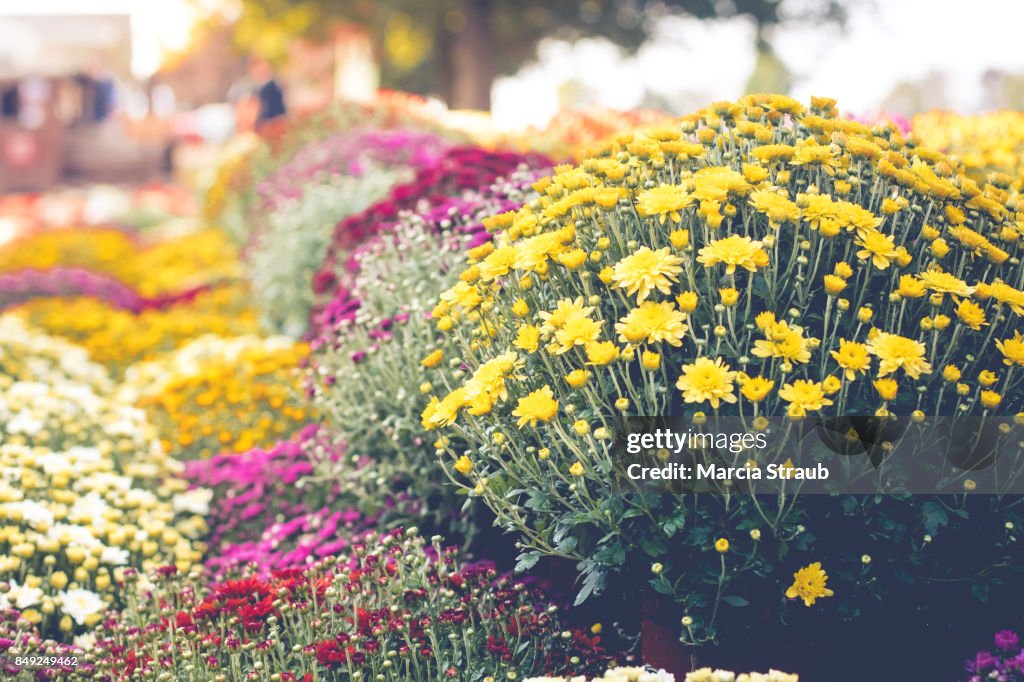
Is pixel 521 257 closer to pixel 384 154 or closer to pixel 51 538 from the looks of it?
pixel 51 538

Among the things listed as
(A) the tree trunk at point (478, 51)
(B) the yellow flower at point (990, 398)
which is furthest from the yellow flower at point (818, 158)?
(A) the tree trunk at point (478, 51)

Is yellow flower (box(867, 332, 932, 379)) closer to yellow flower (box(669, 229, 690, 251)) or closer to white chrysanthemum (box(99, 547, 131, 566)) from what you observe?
yellow flower (box(669, 229, 690, 251))

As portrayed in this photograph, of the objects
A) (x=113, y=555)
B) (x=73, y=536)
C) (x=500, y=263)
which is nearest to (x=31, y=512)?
(x=73, y=536)

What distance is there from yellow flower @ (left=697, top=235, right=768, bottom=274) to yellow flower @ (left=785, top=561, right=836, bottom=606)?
2.22 ft

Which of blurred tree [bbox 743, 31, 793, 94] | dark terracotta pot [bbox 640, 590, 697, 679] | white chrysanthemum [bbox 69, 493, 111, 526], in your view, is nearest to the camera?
dark terracotta pot [bbox 640, 590, 697, 679]

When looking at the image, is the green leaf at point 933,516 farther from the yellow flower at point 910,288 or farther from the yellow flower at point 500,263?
the yellow flower at point 500,263

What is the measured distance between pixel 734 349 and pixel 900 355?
0.35m

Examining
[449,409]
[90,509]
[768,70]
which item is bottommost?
[90,509]

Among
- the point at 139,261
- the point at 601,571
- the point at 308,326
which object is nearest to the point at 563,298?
the point at 601,571

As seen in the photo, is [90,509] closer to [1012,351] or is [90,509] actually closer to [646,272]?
[646,272]

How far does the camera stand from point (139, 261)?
37.4ft

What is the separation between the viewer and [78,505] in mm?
3531

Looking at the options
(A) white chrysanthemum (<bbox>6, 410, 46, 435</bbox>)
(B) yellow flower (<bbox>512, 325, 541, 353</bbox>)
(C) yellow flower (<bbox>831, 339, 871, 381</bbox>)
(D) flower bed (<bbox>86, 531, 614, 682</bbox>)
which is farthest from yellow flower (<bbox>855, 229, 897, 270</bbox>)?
(A) white chrysanthemum (<bbox>6, 410, 46, 435</bbox>)

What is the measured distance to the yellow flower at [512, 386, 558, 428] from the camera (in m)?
2.26
